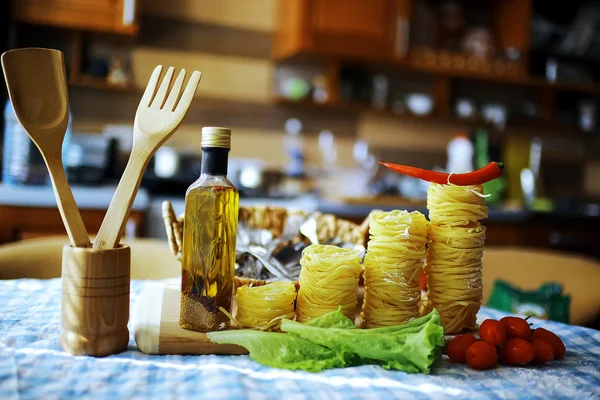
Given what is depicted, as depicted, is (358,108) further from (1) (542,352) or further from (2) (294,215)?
(1) (542,352)

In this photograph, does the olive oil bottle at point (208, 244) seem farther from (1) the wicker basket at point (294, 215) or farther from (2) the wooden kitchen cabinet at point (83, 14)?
(2) the wooden kitchen cabinet at point (83, 14)

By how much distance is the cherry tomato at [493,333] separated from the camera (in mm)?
759

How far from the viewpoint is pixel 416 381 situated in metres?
0.68

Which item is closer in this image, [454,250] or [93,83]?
[454,250]

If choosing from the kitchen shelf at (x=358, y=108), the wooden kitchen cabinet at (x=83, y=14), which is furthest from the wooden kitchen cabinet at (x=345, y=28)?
the wooden kitchen cabinet at (x=83, y=14)

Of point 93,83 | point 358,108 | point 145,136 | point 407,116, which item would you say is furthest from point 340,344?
point 407,116

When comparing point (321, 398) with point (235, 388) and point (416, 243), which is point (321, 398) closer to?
point (235, 388)

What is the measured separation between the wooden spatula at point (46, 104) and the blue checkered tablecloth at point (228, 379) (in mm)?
153

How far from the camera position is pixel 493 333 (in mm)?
761

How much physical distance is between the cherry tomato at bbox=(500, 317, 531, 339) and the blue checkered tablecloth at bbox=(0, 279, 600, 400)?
0.05 metres

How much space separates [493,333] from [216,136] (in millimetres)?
459

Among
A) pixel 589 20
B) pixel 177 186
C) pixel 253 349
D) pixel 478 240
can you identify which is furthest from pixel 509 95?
pixel 253 349

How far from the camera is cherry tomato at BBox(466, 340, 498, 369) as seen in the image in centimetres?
73

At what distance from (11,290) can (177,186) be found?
70.2 inches
